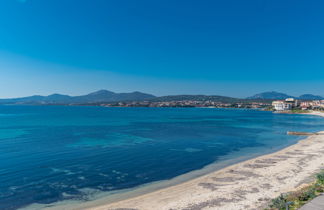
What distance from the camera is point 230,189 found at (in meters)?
15.1

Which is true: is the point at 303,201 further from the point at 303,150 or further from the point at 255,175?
the point at 303,150

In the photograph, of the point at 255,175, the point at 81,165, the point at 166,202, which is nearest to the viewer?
the point at 166,202

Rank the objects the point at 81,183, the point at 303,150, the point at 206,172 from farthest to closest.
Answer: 1. the point at 303,150
2. the point at 206,172
3. the point at 81,183

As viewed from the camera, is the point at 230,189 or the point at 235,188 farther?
the point at 235,188

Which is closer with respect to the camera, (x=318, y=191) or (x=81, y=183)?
(x=318, y=191)

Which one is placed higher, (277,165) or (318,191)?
(318,191)

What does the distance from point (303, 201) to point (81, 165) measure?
19452 millimetres

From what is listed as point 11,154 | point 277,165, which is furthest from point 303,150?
point 11,154

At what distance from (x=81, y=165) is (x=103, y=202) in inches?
365

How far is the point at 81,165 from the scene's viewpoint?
2198 centimetres

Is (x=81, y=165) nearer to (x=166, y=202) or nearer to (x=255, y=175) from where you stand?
(x=166, y=202)

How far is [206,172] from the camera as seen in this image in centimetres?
2022

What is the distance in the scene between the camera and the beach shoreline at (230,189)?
12.8 meters

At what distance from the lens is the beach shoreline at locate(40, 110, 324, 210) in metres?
12.8
